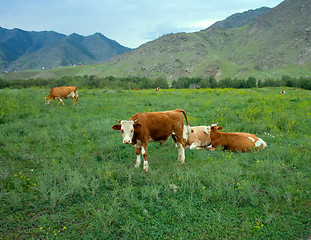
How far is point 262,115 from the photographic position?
13.2 meters

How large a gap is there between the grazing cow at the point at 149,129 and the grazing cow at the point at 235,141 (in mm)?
2245

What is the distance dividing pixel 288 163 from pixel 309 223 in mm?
2886

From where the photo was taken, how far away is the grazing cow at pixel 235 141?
8.75 meters

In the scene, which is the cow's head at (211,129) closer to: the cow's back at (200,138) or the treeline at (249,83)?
the cow's back at (200,138)

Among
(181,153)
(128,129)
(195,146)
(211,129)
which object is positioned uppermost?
(128,129)

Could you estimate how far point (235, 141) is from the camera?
8.97 metres

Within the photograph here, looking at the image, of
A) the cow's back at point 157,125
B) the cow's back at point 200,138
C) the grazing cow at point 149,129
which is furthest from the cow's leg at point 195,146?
the cow's back at point 157,125

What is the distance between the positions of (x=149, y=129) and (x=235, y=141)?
410 cm

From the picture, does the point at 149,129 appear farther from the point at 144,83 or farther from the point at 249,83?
the point at 144,83

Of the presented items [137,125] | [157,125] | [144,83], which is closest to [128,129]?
[137,125]

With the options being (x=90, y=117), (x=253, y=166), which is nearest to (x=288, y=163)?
Result: (x=253, y=166)

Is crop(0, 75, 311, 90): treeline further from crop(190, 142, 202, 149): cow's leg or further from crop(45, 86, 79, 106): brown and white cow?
crop(190, 142, 202, 149): cow's leg

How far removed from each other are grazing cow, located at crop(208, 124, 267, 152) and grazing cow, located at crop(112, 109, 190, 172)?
224cm

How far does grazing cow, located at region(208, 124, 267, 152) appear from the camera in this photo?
8.75 meters
